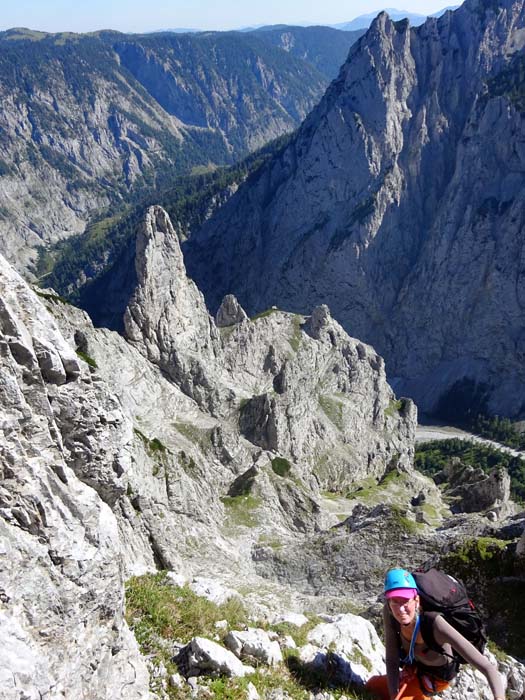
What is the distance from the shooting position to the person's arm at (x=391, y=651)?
39.8 feet

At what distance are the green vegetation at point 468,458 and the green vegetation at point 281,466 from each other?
6789 cm

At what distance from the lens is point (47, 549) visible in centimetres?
1294

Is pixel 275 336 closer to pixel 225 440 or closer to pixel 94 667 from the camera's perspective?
pixel 225 440

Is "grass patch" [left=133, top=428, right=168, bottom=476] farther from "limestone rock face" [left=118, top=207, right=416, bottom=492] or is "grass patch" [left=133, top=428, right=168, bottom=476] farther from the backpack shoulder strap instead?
the backpack shoulder strap

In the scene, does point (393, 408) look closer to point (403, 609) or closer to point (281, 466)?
point (281, 466)

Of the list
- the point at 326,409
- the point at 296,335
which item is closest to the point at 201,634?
the point at 326,409

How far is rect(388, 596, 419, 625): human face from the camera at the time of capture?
11406 millimetres

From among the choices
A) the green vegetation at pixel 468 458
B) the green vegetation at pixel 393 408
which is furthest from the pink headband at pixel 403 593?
the green vegetation at pixel 468 458

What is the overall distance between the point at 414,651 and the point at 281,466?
67.2 metres

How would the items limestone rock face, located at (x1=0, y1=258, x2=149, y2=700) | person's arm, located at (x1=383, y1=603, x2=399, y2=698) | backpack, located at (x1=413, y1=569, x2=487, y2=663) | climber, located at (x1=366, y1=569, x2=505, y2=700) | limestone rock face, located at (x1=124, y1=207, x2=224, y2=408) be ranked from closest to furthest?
climber, located at (x1=366, y1=569, x2=505, y2=700)
backpack, located at (x1=413, y1=569, x2=487, y2=663)
limestone rock face, located at (x1=0, y1=258, x2=149, y2=700)
person's arm, located at (x1=383, y1=603, x2=399, y2=698)
limestone rock face, located at (x1=124, y1=207, x2=224, y2=408)

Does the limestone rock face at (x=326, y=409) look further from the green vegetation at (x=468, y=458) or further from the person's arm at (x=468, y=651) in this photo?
the person's arm at (x=468, y=651)

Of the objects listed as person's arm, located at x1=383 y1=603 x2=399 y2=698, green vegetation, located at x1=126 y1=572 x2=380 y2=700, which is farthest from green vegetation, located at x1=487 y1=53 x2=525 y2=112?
person's arm, located at x1=383 y1=603 x2=399 y2=698

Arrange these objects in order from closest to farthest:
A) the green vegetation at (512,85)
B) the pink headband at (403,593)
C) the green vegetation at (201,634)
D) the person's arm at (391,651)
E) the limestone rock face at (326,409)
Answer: the pink headband at (403,593) → the person's arm at (391,651) → the green vegetation at (201,634) → the limestone rock face at (326,409) → the green vegetation at (512,85)

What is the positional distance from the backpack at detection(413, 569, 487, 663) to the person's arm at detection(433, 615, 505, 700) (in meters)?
0.21
